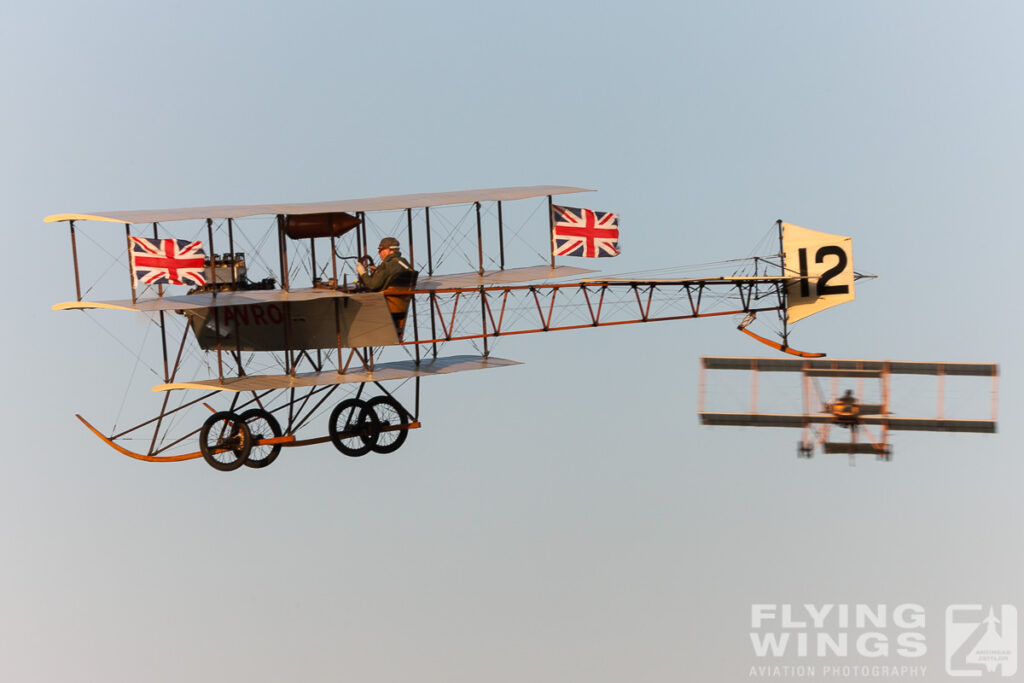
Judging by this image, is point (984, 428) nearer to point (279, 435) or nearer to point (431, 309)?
point (431, 309)

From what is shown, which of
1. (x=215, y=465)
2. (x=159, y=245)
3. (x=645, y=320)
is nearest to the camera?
(x=159, y=245)

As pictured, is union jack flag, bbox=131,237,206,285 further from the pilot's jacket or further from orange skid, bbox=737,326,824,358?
orange skid, bbox=737,326,824,358

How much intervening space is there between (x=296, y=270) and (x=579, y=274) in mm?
5100

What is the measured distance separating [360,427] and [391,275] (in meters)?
3.26

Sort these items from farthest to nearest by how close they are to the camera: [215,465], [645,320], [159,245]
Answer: [645,320] → [215,465] → [159,245]

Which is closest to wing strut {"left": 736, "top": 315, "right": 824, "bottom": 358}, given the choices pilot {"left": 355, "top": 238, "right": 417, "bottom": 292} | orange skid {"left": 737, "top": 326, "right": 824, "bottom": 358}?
orange skid {"left": 737, "top": 326, "right": 824, "bottom": 358}

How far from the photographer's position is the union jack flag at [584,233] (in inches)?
1229

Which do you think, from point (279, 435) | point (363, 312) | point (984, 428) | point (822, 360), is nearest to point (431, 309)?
point (363, 312)

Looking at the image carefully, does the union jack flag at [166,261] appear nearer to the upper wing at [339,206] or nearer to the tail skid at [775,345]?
the upper wing at [339,206]

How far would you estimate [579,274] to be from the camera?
31375 mm

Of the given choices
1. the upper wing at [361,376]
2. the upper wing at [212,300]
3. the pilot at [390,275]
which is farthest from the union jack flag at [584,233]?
the upper wing at [212,300]

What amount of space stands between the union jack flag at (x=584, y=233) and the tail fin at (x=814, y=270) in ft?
12.7

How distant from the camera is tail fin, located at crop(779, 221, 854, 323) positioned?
33.2m

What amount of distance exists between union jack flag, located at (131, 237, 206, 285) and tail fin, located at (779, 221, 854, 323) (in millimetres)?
11642
